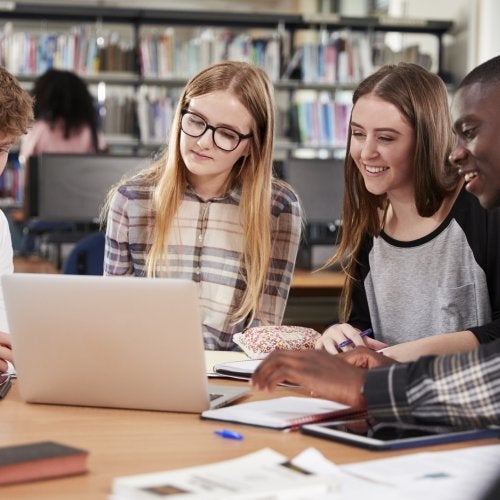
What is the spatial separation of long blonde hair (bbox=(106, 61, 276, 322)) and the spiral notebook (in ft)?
2.69

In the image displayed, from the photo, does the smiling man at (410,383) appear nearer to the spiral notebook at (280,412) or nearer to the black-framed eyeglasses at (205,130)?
the spiral notebook at (280,412)

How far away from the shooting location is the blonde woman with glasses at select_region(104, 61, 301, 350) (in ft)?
7.40

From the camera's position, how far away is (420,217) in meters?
2.05

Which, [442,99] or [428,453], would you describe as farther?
[442,99]

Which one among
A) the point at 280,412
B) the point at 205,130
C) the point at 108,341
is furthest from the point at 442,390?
the point at 205,130

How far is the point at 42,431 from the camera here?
1296mm

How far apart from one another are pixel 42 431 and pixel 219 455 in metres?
0.28

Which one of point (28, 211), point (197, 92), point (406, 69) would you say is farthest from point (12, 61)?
point (406, 69)

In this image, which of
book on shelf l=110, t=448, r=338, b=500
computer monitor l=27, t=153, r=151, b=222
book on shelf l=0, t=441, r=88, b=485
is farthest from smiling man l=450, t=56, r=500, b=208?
computer monitor l=27, t=153, r=151, b=222

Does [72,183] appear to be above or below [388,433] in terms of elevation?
above

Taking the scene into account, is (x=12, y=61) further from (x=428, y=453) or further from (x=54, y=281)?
(x=428, y=453)

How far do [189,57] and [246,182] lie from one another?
13.3 ft

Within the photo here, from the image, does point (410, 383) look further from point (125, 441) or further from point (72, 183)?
point (72, 183)

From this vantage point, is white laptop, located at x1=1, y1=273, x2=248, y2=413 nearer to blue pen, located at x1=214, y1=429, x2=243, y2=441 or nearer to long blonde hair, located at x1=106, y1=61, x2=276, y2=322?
blue pen, located at x1=214, y1=429, x2=243, y2=441
